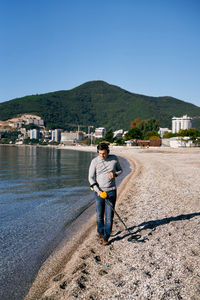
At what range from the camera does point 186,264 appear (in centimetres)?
427

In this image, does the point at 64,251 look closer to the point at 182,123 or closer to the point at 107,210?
the point at 107,210

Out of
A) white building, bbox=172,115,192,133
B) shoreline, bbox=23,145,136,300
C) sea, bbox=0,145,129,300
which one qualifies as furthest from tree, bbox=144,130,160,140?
shoreline, bbox=23,145,136,300

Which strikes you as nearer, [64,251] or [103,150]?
[103,150]

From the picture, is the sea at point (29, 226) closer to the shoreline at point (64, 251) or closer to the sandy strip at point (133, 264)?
the shoreline at point (64, 251)

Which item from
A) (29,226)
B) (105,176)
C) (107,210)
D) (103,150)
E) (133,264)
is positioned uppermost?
(103,150)

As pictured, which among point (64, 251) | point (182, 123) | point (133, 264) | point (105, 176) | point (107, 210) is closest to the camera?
point (133, 264)

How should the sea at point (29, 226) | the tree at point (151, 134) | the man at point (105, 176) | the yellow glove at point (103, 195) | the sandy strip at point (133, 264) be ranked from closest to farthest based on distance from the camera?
the sandy strip at point (133, 264) → the sea at point (29, 226) → the yellow glove at point (103, 195) → the man at point (105, 176) → the tree at point (151, 134)

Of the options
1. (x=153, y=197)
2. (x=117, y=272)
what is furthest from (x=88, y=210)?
(x=117, y=272)

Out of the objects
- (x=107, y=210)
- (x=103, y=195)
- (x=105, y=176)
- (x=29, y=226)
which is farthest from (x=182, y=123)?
(x=103, y=195)

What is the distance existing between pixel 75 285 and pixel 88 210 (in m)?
5.38

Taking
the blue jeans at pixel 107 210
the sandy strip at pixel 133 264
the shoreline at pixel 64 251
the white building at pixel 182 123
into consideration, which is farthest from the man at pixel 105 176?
the white building at pixel 182 123

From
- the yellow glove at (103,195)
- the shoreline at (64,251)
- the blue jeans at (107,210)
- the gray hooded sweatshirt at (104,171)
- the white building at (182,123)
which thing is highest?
the white building at (182,123)

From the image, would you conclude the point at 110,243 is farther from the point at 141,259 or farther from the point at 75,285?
the point at 75,285

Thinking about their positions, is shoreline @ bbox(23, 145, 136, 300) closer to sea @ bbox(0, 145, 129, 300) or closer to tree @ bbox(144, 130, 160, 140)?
sea @ bbox(0, 145, 129, 300)
